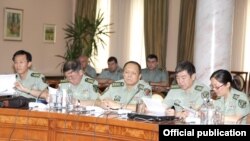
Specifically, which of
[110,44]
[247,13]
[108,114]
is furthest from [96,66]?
[108,114]

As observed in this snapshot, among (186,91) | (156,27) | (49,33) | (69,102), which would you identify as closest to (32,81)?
(69,102)

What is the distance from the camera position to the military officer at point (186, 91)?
4.24m

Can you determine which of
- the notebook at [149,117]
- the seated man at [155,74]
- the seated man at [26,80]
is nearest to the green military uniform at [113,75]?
the seated man at [155,74]

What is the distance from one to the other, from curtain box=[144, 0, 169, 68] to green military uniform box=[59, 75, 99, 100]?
4.42 meters

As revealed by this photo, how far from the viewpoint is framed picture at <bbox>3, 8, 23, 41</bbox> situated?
30.0ft

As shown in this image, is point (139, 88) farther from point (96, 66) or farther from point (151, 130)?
point (96, 66)

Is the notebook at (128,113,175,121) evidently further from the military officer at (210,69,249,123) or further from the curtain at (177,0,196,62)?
the curtain at (177,0,196,62)

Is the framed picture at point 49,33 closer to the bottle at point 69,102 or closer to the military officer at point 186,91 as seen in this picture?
the bottle at point 69,102

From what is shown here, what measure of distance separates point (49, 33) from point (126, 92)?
570cm

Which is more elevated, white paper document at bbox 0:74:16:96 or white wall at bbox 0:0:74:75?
white wall at bbox 0:0:74:75

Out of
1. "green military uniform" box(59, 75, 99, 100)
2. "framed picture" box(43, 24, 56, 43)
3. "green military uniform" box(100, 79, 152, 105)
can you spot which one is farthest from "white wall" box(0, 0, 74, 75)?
"green military uniform" box(100, 79, 152, 105)

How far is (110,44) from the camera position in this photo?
10.2 metres

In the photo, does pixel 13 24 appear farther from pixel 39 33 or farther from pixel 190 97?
pixel 190 97

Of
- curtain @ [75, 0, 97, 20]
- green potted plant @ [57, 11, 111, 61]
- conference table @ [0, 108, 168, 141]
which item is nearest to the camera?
conference table @ [0, 108, 168, 141]
